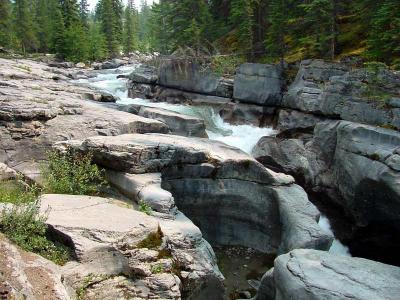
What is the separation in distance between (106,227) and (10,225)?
1869mm

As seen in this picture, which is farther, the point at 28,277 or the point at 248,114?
the point at 248,114

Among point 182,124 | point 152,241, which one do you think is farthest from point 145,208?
point 182,124

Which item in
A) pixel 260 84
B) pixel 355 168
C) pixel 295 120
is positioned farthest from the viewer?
pixel 260 84

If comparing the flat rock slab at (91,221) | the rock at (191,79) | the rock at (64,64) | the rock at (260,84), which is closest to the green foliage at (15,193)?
the flat rock slab at (91,221)

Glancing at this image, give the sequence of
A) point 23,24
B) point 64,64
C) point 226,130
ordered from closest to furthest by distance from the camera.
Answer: point 226,130 < point 64,64 < point 23,24

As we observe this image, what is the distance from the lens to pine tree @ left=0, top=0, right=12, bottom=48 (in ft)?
196

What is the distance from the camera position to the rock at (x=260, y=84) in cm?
2698

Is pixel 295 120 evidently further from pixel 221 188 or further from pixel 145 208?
pixel 145 208

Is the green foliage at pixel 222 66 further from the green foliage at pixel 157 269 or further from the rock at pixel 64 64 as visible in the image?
the rock at pixel 64 64

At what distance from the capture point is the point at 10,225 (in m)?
7.50

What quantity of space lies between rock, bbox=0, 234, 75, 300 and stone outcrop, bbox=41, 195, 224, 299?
1.44 feet

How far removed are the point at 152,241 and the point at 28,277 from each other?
2937 millimetres

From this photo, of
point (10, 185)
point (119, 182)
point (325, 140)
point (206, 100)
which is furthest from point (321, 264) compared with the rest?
point (206, 100)

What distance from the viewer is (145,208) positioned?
10.7 metres
